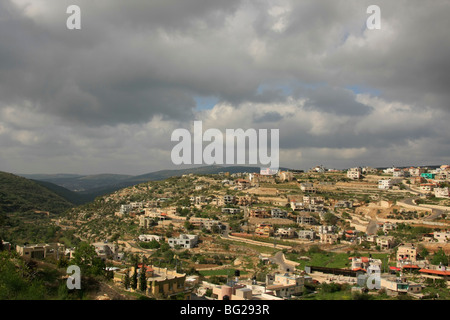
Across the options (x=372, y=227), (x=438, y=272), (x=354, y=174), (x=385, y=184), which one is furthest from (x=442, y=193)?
(x=438, y=272)

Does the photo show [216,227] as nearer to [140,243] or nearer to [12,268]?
[140,243]

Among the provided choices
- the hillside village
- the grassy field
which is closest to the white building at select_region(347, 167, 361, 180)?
the hillside village

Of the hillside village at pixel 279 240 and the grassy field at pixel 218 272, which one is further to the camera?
the grassy field at pixel 218 272

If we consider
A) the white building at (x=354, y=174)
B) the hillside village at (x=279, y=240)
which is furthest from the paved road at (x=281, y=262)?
the white building at (x=354, y=174)

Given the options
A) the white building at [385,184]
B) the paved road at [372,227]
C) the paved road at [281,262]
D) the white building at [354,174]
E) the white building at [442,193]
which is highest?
the white building at [354,174]

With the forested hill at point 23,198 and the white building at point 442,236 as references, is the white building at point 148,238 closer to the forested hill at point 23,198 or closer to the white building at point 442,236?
the white building at point 442,236

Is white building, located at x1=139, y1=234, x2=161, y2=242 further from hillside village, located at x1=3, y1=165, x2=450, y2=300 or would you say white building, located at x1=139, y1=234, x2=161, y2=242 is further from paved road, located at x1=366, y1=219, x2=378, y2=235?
paved road, located at x1=366, y1=219, x2=378, y2=235

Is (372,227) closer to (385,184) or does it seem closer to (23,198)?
(385,184)
